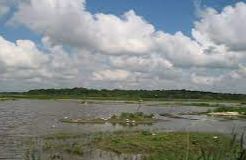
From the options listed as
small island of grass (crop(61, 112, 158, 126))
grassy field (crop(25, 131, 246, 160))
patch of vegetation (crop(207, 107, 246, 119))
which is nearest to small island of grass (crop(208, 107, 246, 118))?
patch of vegetation (crop(207, 107, 246, 119))

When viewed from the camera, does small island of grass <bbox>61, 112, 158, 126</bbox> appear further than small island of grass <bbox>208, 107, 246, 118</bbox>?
No

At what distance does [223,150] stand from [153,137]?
28.4 metres

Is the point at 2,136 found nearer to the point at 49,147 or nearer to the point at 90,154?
the point at 49,147

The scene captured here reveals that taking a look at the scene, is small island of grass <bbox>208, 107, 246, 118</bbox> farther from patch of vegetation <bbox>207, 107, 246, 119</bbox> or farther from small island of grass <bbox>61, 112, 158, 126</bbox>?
small island of grass <bbox>61, 112, 158, 126</bbox>

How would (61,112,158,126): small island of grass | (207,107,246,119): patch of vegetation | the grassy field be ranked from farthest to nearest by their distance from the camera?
1. (207,107,246,119): patch of vegetation
2. (61,112,158,126): small island of grass
3. the grassy field

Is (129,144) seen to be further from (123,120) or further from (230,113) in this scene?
(230,113)

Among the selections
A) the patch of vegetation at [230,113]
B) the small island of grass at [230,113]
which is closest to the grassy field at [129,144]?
the patch of vegetation at [230,113]

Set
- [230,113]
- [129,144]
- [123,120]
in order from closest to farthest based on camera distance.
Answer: [129,144], [123,120], [230,113]

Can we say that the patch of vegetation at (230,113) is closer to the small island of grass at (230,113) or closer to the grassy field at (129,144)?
the small island of grass at (230,113)

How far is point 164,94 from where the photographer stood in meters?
190

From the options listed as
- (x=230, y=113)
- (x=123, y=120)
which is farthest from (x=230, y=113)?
(x=123, y=120)

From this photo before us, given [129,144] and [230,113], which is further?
[230,113]

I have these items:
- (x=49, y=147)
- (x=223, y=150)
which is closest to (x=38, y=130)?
(x=49, y=147)

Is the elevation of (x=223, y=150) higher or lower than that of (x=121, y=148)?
higher
